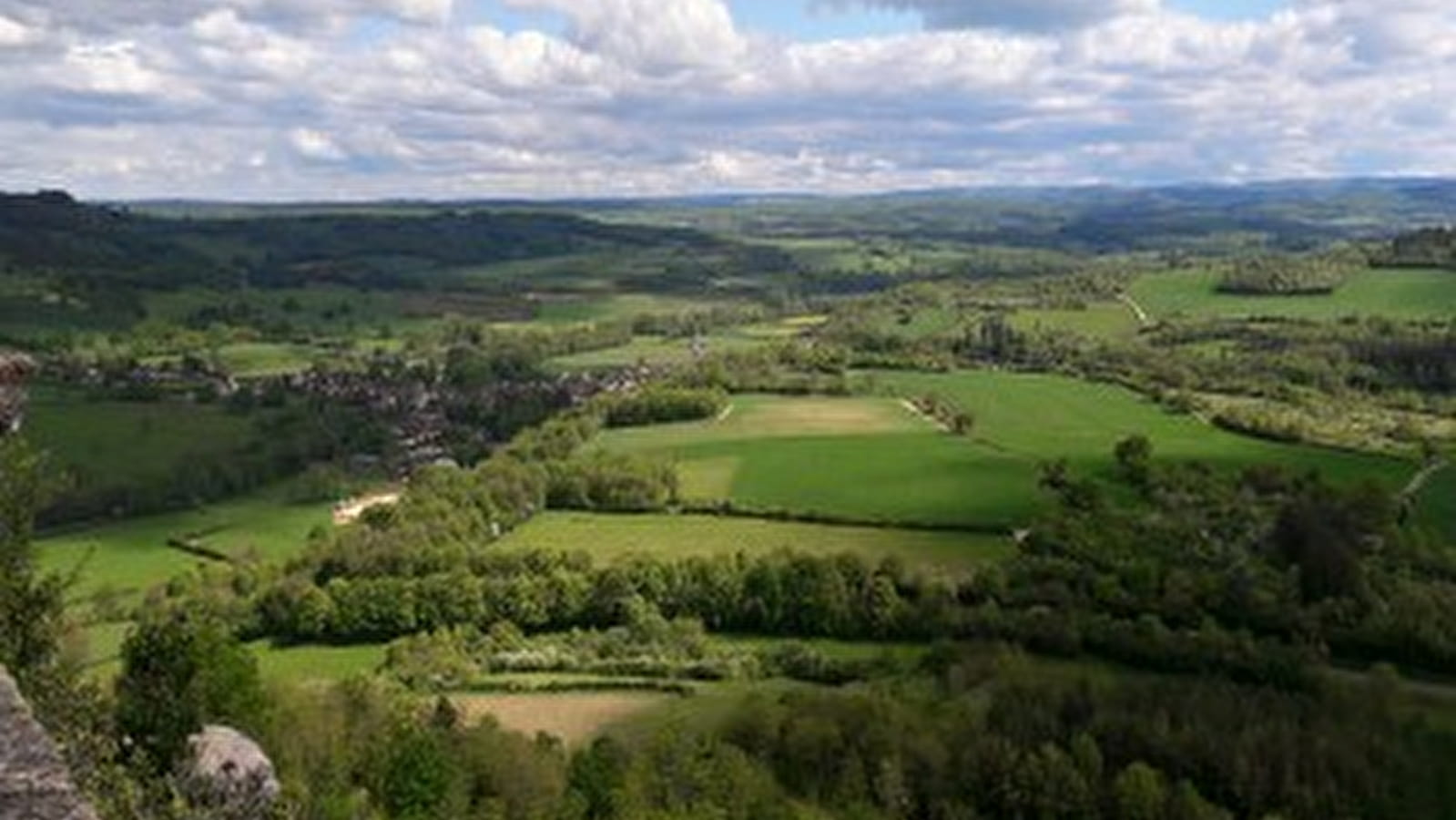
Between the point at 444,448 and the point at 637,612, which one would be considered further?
the point at 444,448

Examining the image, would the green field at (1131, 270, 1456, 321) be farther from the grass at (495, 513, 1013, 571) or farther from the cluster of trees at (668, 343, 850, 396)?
the grass at (495, 513, 1013, 571)

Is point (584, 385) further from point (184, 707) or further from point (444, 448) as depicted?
point (184, 707)

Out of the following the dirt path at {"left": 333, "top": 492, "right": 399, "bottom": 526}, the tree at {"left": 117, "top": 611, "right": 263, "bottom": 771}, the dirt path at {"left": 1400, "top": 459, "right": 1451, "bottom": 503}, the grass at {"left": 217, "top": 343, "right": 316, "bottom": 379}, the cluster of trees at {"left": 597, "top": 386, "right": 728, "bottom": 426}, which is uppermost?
the tree at {"left": 117, "top": 611, "right": 263, "bottom": 771}

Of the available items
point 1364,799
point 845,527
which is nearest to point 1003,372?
point 845,527

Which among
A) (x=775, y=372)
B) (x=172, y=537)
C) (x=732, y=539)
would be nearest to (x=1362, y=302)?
(x=775, y=372)

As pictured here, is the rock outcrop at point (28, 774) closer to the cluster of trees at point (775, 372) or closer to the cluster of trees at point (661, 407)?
the cluster of trees at point (661, 407)

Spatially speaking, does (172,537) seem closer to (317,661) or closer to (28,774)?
(317,661)

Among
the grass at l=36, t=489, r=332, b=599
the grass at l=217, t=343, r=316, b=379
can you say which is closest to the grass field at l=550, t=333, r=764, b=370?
the grass at l=217, t=343, r=316, b=379
